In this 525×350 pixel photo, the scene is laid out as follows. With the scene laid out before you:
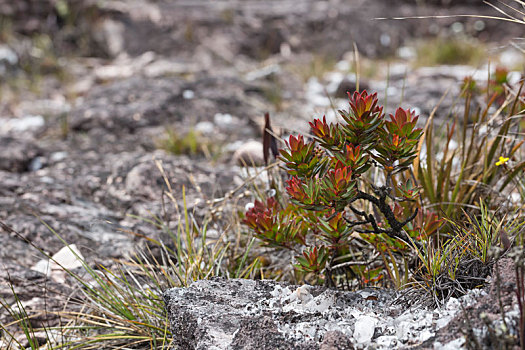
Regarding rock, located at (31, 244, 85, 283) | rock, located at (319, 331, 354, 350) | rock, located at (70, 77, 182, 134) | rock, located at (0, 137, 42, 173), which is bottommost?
rock, located at (31, 244, 85, 283)

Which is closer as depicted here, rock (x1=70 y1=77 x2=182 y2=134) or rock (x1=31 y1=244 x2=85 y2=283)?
rock (x1=31 y1=244 x2=85 y2=283)

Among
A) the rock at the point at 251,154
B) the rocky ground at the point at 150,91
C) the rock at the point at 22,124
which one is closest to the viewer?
the rocky ground at the point at 150,91

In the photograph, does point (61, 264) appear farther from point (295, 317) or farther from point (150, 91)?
point (150, 91)

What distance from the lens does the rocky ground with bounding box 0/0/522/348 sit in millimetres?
2342

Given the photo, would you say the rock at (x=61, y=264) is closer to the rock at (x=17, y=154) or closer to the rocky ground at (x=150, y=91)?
the rocky ground at (x=150, y=91)

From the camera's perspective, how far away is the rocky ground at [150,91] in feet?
7.68

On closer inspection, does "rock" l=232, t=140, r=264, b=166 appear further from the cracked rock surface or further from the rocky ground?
the cracked rock surface

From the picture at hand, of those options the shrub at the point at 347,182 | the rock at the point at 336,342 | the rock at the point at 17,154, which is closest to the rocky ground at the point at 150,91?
the rock at the point at 17,154

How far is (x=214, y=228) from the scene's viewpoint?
2145 mm

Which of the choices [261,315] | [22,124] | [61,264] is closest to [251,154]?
[61,264]

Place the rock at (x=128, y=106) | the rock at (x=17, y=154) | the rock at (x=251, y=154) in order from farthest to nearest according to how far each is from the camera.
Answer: the rock at (x=128, y=106) < the rock at (x=17, y=154) < the rock at (x=251, y=154)

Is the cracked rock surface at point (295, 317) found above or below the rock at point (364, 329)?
below

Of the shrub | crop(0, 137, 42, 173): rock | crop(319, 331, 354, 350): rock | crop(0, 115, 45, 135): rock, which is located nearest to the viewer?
crop(319, 331, 354, 350): rock

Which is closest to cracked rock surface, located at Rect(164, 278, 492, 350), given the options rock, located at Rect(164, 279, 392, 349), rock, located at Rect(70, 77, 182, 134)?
rock, located at Rect(164, 279, 392, 349)
